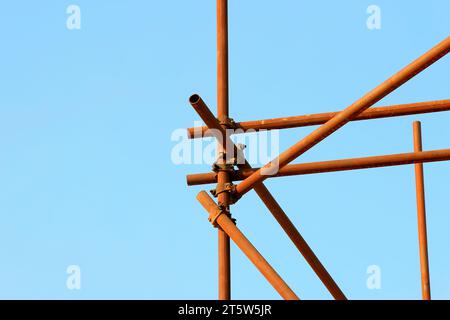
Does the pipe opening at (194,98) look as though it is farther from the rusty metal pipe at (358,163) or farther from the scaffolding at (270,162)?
the rusty metal pipe at (358,163)

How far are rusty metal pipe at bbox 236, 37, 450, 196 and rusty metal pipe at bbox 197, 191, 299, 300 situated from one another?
0.28 m

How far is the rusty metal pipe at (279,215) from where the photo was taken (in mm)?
9203

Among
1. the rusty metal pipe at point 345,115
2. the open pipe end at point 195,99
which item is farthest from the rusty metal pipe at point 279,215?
the rusty metal pipe at point 345,115

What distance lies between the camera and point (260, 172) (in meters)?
9.11

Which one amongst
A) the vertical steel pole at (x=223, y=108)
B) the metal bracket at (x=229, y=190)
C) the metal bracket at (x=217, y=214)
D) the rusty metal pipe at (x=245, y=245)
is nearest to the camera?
the rusty metal pipe at (x=245, y=245)

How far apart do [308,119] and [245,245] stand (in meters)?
1.48

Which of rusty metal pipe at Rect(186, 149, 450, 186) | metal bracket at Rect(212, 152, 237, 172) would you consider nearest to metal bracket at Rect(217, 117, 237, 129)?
metal bracket at Rect(212, 152, 237, 172)

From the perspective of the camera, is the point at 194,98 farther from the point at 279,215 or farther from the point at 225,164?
the point at 279,215

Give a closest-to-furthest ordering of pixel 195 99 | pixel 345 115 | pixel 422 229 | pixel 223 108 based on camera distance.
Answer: pixel 345 115, pixel 195 99, pixel 223 108, pixel 422 229

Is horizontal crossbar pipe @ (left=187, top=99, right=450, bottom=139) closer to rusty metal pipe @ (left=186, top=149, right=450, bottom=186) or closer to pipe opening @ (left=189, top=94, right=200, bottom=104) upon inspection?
rusty metal pipe @ (left=186, top=149, right=450, bottom=186)

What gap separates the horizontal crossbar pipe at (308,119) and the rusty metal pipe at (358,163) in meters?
0.42

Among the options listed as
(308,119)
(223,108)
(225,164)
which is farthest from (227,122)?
(308,119)

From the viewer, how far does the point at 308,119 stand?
9.70 metres

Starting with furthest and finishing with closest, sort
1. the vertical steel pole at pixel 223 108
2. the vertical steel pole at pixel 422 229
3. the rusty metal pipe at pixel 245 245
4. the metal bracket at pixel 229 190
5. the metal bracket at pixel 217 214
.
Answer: the vertical steel pole at pixel 422 229 < the metal bracket at pixel 229 190 < the metal bracket at pixel 217 214 < the vertical steel pole at pixel 223 108 < the rusty metal pipe at pixel 245 245
